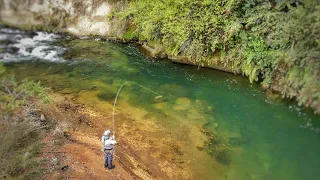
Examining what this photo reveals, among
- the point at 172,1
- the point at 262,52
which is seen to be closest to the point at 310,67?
the point at 262,52

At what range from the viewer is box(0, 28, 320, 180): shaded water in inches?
436

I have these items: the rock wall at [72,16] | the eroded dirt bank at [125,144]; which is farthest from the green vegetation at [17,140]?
the rock wall at [72,16]

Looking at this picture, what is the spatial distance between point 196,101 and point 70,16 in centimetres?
1168

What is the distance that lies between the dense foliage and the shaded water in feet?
3.23

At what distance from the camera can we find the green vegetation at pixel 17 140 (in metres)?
8.68

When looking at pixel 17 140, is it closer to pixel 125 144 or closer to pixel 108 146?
pixel 108 146

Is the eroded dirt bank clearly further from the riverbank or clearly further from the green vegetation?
A: the riverbank

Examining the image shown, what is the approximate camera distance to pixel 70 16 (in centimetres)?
2056

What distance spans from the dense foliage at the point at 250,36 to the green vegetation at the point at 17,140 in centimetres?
815

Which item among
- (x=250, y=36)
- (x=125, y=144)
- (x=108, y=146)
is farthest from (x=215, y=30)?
(x=108, y=146)

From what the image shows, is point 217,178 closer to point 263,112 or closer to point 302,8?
point 263,112

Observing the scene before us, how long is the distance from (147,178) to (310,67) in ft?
26.3

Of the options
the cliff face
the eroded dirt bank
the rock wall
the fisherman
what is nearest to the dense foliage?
the rock wall

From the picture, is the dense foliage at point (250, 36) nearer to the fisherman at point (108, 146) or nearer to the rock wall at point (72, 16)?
the rock wall at point (72, 16)
